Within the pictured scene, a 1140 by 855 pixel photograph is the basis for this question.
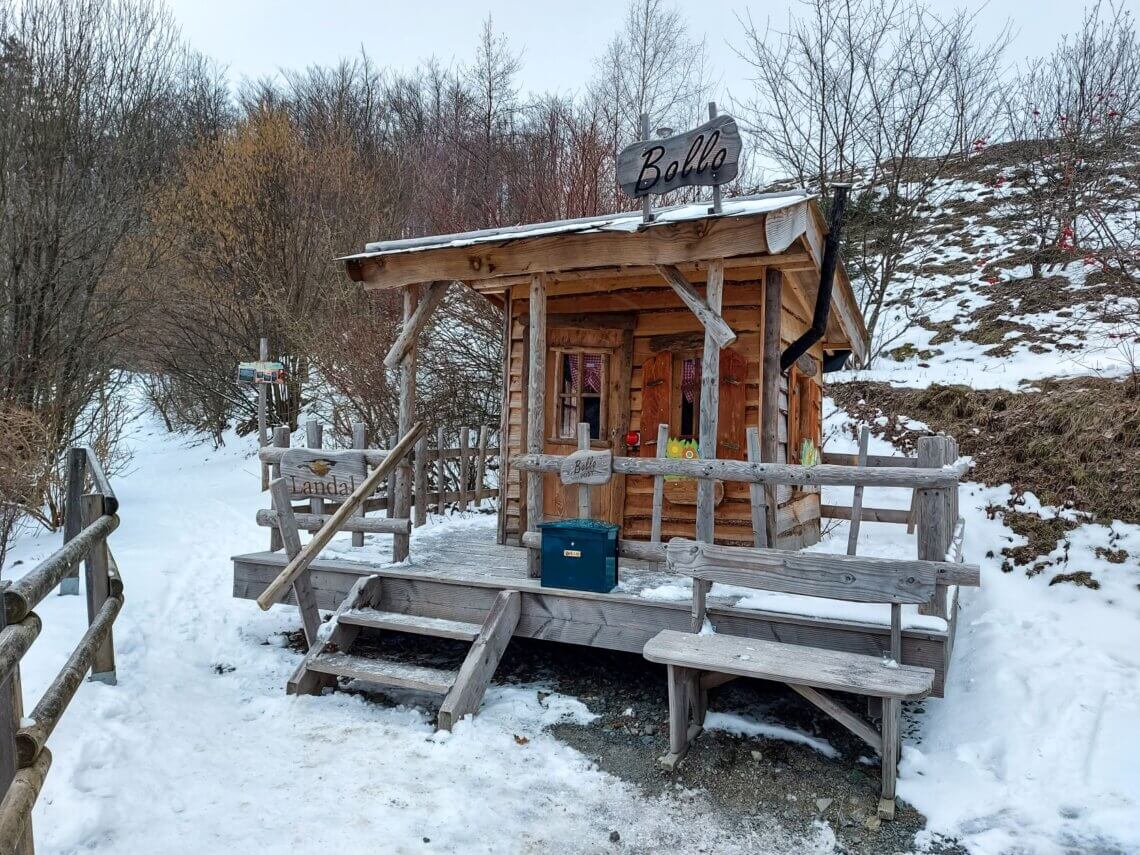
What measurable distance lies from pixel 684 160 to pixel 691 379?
Answer: 2530 mm

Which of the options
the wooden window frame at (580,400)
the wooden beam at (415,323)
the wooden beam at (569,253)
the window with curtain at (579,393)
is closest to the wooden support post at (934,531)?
the wooden beam at (569,253)

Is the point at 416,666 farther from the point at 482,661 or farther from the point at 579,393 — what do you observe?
the point at 579,393

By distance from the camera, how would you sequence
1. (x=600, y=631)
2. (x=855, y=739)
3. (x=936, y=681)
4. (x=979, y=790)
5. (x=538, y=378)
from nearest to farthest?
(x=979, y=790)
(x=936, y=681)
(x=855, y=739)
(x=600, y=631)
(x=538, y=378)

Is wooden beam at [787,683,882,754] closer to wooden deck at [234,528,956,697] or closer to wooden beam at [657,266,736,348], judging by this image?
wooden deck at [234,528,956,697]

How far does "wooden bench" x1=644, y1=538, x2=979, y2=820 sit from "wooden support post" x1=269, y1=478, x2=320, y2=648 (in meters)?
2.81

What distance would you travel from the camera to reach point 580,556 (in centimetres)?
548

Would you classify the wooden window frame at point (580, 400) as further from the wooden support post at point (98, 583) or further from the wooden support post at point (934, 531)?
the wooden support post at point (98, 583)

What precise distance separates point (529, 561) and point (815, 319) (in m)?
4.07

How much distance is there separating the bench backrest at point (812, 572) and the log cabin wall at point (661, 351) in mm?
2810

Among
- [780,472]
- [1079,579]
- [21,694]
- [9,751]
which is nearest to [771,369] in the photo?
[780,472]

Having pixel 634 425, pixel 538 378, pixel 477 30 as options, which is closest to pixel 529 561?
pixel 538 378

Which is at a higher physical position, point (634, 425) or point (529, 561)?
point (634, 425)

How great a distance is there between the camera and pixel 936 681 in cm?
446

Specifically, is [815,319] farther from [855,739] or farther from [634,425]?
[855,739]
